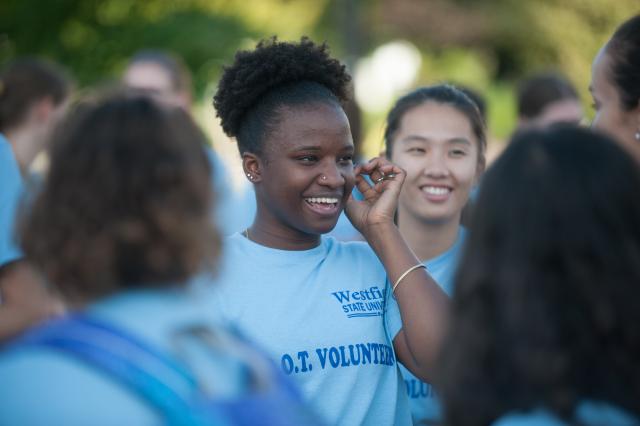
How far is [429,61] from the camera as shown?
29750 mm

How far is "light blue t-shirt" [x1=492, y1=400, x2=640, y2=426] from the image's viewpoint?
175 cm

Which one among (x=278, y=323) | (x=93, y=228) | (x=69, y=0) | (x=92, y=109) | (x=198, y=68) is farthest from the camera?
(x=198, y=68)

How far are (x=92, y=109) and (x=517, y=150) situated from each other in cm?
99

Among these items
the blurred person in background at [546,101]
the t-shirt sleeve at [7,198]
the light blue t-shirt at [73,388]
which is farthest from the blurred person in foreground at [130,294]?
the blurred person in background at [546,101]

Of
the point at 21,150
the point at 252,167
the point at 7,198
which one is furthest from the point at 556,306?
the point at 21,150

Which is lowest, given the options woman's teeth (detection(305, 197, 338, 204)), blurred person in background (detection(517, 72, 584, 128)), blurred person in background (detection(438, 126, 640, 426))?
blurred person in background (detection(438, 126, 640, 426))

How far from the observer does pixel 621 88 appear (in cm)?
328

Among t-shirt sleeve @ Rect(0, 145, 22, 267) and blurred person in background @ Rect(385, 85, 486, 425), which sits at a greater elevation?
blurred person in background @ Rect(385, 85, 486, 425)

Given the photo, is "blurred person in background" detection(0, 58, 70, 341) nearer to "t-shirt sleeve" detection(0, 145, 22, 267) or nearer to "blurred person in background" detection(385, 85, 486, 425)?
"t-shirt sleeve" detection(0, 145, 22, 267)

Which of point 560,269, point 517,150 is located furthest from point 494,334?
point 517,150

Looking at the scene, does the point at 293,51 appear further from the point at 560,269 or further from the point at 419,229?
the point at 560,269

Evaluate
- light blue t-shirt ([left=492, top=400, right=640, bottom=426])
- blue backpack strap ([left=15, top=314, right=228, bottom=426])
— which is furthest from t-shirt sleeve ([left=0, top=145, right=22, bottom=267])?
light blue t-shirt ([left=492, top=400, right=640, bottom=426])

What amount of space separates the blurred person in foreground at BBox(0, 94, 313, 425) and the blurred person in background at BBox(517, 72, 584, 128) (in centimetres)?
597

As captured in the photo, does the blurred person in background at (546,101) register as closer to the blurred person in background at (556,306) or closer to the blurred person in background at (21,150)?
the blurred person in background at (21,150)
